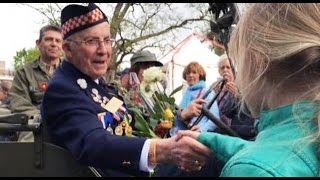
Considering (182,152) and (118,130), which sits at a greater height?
(182,152)

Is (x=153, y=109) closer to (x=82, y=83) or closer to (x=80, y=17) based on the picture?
(x=82, y=83)

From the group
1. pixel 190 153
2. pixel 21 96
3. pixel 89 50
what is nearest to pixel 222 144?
pixel 190 153

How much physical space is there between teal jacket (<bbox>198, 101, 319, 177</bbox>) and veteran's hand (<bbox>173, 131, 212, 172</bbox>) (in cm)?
35

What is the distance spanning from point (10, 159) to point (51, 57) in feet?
6.22

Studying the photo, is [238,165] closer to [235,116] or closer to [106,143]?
[106,143]

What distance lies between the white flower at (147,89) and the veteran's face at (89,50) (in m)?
0.28

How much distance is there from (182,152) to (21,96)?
204 cm

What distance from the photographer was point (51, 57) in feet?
12.1

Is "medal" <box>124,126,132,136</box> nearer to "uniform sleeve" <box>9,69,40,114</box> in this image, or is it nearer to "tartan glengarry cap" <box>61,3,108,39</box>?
"tartan glengarry cap" <box>61,3,108,39</box>

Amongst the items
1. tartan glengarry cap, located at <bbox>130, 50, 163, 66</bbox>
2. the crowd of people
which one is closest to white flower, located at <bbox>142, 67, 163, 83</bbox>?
the crowd of people

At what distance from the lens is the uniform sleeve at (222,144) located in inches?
45.3

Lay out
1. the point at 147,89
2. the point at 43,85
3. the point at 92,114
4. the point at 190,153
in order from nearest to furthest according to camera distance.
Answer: the point at 190,153 < the point at 92,114 < the point at 147,89 < the point at 43,85

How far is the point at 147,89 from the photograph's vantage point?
93.8 inches

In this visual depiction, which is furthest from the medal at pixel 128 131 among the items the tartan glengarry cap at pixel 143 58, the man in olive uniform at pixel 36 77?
the tartan glengarry cap at pixel 143 58
